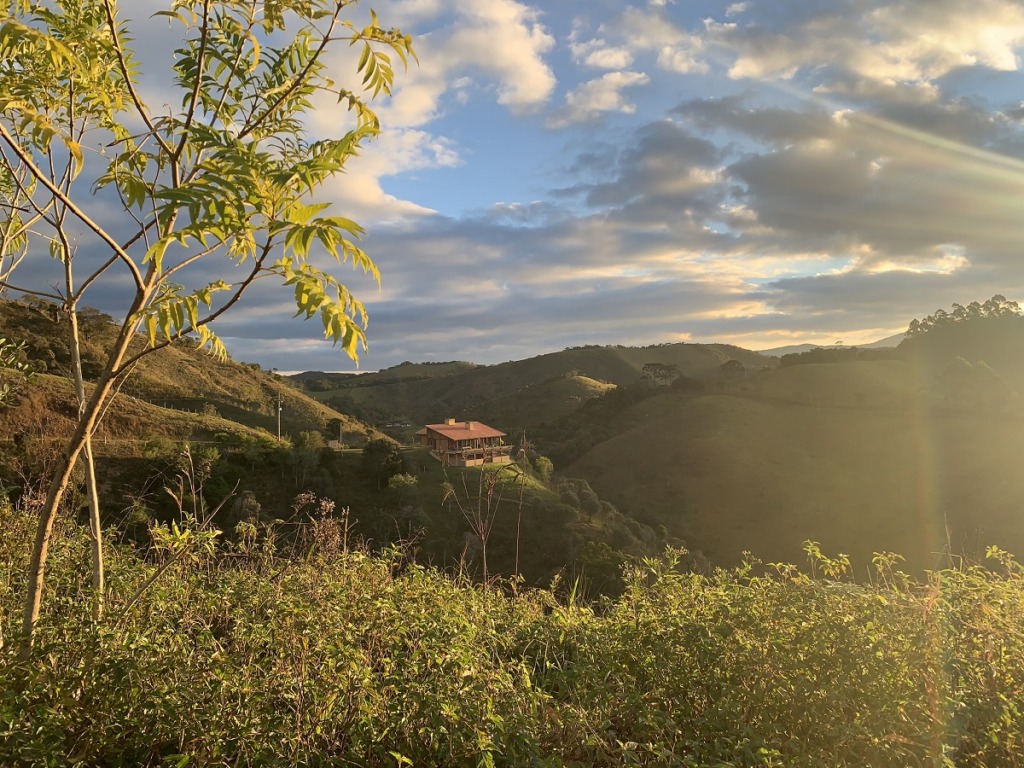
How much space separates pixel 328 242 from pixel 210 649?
2507 millimetres

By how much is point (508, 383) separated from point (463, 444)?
61.9 m

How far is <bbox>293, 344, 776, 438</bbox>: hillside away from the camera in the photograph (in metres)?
74.8

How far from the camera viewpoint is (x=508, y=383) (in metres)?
102

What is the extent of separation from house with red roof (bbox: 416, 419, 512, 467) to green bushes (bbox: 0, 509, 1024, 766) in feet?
107

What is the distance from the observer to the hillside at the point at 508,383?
7481 centimetres

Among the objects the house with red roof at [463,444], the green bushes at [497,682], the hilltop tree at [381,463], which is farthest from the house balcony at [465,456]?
the green bushes at [497,682]

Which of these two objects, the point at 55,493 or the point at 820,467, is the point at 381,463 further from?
the point at 820,467

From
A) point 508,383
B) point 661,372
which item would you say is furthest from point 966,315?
point 508,383

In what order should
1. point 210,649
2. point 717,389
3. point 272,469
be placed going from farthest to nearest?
point 717,389 < point 272,469 < point 210,649

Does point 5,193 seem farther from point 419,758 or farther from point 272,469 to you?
point 272,469

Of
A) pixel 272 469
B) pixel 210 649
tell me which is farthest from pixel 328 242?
pixel 272 469

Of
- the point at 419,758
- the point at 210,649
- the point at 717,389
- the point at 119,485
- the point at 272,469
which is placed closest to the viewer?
the point at 419,758

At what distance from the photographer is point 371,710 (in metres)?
2.36

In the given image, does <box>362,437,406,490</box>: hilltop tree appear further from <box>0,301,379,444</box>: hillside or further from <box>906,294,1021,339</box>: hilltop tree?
<box>906,294,1021,339</box>: hilltop tree
